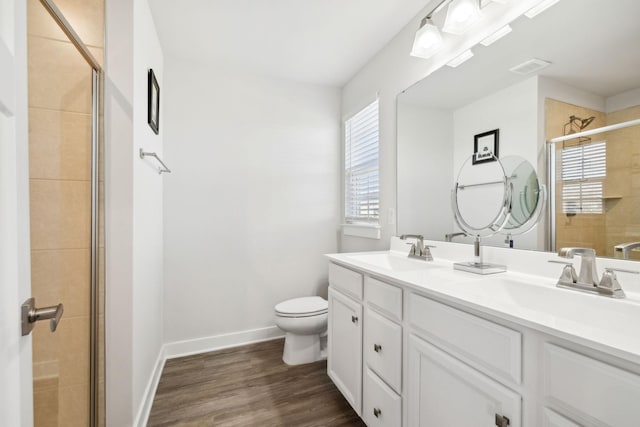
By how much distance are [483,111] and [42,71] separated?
6.15 ft

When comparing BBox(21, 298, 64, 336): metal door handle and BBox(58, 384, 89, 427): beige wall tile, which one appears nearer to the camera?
BBox(21, 298, 64, 336): metal door handle

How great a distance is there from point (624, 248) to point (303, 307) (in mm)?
1817

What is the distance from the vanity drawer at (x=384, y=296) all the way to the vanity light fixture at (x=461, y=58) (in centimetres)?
131

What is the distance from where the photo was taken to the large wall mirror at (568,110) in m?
1.00

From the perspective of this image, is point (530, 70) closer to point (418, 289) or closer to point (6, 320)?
point (418, 289)

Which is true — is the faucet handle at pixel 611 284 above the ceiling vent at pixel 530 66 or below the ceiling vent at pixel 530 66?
below

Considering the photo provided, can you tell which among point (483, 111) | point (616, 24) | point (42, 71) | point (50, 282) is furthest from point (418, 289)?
point (42, 71)

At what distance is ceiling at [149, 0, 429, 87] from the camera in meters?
1.79

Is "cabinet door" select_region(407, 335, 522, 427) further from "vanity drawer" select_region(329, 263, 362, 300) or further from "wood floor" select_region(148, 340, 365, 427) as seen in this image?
"wood floor" select_region(148, 340, 365, 427)

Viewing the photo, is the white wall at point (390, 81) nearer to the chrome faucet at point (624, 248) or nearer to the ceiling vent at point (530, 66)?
the ceiling vent at point (530, 66)

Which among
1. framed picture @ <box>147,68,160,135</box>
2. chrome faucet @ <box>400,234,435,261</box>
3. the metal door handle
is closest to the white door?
the metal door handle

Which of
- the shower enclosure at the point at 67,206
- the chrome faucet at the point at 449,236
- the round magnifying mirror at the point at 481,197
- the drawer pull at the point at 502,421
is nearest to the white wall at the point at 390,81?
the chrome faucet at the point at 449,236

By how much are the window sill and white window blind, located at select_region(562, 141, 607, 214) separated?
1.27m

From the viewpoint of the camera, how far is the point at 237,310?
254 cm
